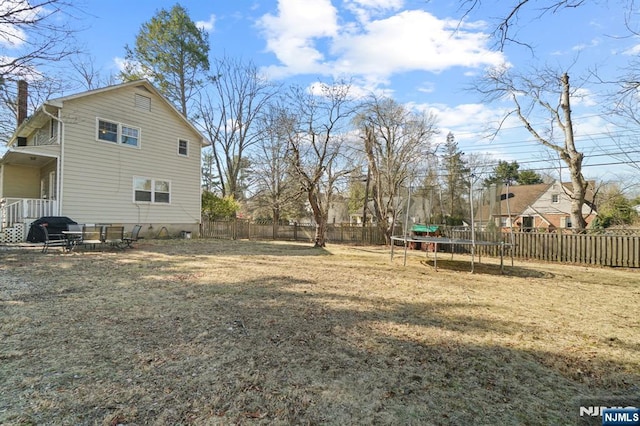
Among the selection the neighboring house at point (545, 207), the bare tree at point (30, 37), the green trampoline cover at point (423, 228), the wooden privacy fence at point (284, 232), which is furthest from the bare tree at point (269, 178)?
the neighboring house at point (545, 207)

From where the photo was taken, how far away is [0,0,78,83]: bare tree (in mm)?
6895

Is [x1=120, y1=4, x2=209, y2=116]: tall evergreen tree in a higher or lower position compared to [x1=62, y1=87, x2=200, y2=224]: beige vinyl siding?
higher

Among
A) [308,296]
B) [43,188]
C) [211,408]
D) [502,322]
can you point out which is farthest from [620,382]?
[43,188]

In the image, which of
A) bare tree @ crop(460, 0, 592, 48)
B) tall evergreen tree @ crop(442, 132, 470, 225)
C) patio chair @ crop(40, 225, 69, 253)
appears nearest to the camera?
bare tree @ crop(460, 0, 592, 48)

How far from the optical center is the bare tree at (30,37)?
22.6 ft

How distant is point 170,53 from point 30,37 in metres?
18.4

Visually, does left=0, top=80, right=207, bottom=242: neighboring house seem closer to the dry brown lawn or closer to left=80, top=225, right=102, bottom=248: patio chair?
left=80, top=225, right=102, bottom=248: patio chair

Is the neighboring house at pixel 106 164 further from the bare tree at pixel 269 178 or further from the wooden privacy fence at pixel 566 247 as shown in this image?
the wooden privacy fence at pixel 566 247

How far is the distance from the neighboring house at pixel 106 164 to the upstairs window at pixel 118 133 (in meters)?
0.04

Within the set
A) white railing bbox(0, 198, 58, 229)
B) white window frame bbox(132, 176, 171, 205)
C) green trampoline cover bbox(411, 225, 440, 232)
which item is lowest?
green trampoline cover bbox(411, 225, 440, 232)

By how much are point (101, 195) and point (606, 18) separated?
1661 cm

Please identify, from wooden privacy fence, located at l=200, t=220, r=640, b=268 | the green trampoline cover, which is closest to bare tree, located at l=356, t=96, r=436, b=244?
the green trampoline cover

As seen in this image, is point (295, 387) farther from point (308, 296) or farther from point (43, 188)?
point (43, 188)

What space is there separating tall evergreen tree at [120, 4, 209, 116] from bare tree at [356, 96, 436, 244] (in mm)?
14380
